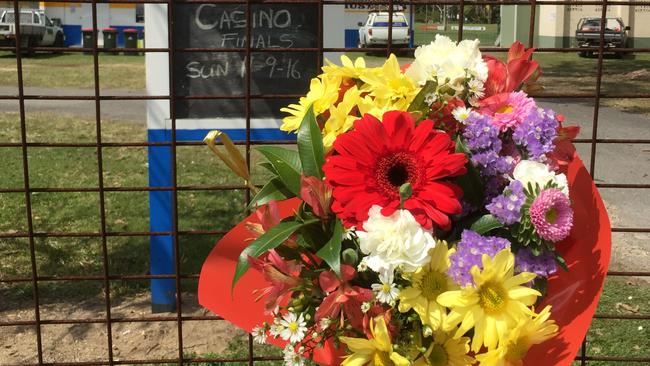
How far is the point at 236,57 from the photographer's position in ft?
13.9

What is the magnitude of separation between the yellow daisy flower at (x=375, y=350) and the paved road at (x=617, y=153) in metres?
4.39

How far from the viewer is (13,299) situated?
4.63 metres

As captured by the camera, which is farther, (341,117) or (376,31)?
(376,31)

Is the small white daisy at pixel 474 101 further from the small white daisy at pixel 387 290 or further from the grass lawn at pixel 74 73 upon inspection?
the grass lawn at pixel 74 73

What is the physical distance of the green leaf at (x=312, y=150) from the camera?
5.19 ft

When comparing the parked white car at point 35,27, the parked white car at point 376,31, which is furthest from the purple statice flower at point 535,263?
the parked white car at point 35,27

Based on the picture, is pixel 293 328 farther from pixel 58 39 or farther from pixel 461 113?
pixel 58 39

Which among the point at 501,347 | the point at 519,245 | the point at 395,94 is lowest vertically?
the point at 501,347

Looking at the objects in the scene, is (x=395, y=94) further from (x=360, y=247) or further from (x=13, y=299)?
(x=13, y=299)

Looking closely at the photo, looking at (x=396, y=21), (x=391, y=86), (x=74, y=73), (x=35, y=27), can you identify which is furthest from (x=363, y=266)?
(x=35, y=27)

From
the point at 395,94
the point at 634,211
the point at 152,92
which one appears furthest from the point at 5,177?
the point at 395,94

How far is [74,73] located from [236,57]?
17.7 metres

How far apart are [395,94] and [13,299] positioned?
11.9 feet

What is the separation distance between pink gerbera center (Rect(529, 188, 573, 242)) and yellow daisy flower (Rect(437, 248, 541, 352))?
0.25 feet
